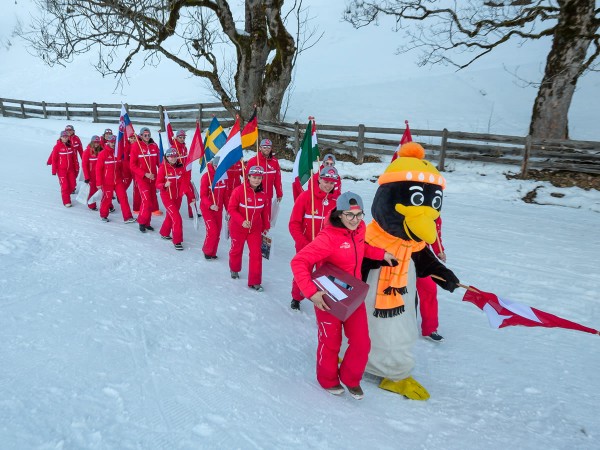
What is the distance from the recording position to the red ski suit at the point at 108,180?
830 centimetres

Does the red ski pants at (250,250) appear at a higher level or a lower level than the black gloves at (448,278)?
lower

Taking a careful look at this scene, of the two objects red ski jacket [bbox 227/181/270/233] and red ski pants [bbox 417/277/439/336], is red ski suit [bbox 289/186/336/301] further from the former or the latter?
red ski pants [bbox 417/277/439/336]

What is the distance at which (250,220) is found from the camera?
5680mm

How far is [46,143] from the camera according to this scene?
16.7 meters

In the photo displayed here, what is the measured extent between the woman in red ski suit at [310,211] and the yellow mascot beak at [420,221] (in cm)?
152

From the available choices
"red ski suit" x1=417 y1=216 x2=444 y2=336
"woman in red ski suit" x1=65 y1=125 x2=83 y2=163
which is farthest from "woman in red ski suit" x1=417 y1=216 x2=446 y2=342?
"woman in red ski suit" x1=65 y1=125 x2=83 y2=163

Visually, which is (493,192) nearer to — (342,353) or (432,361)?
(432,361)

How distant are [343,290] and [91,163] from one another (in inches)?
308

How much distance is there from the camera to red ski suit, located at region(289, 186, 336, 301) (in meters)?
5.00

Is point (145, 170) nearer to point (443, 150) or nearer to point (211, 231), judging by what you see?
point (211, 231)

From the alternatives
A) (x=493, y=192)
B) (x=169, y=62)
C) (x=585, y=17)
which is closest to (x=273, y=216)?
(x=493, y=192)

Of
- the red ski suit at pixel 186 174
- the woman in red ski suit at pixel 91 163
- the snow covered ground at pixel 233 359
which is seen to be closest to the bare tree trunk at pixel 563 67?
the snow covered ground at pixel 233 359

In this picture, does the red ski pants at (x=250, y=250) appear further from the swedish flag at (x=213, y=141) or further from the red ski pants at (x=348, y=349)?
the red ski pants at (x=348, y=349)

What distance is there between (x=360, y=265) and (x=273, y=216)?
9.72ft
